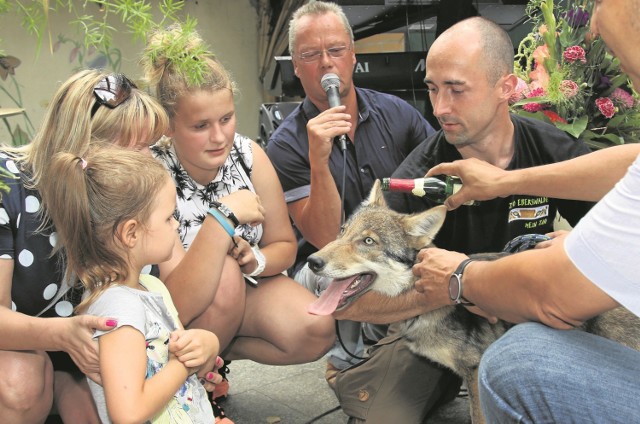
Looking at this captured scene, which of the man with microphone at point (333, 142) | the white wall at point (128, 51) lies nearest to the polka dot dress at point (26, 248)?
the man with microphone at point (333, 142)

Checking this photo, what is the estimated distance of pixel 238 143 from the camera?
2941mm

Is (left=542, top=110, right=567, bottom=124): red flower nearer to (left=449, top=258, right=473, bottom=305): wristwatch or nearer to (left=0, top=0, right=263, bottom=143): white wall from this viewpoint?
(left=449, top=258, right=473, bottom=305): wristwatch

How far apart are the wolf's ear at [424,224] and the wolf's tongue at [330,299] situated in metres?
0.30

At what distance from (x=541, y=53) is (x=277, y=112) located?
2.51 metres

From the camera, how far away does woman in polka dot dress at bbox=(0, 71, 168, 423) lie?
1.99 meters

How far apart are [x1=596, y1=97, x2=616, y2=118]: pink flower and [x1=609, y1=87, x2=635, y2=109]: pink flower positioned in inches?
1.7

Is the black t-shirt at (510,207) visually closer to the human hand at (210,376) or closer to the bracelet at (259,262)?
the bracelet at (259,262)

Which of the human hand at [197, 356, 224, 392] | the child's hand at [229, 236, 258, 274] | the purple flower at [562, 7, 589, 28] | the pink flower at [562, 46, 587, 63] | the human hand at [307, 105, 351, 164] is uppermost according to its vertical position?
the purple flower at [562, 7, 589, 28]

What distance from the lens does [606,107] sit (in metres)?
3.08

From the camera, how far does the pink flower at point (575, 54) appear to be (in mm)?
3084

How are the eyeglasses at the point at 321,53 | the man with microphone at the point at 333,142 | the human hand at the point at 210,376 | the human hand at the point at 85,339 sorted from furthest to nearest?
the eyeglasses at the point at 321,53
the man with microphone at the point at 333,142
the human hand at the point at 210,376
the human hand at the point at 85,339

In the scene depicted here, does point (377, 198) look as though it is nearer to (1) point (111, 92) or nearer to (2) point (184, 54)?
Result: (2) point (184, 54)

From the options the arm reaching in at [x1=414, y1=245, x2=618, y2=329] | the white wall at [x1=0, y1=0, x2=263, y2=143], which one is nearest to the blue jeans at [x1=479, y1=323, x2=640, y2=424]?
the arm reaching in at [x1=414, y1=245, x2=618, y2=329]

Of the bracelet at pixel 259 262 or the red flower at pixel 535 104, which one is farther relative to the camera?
the red flower at pixel 535 104
